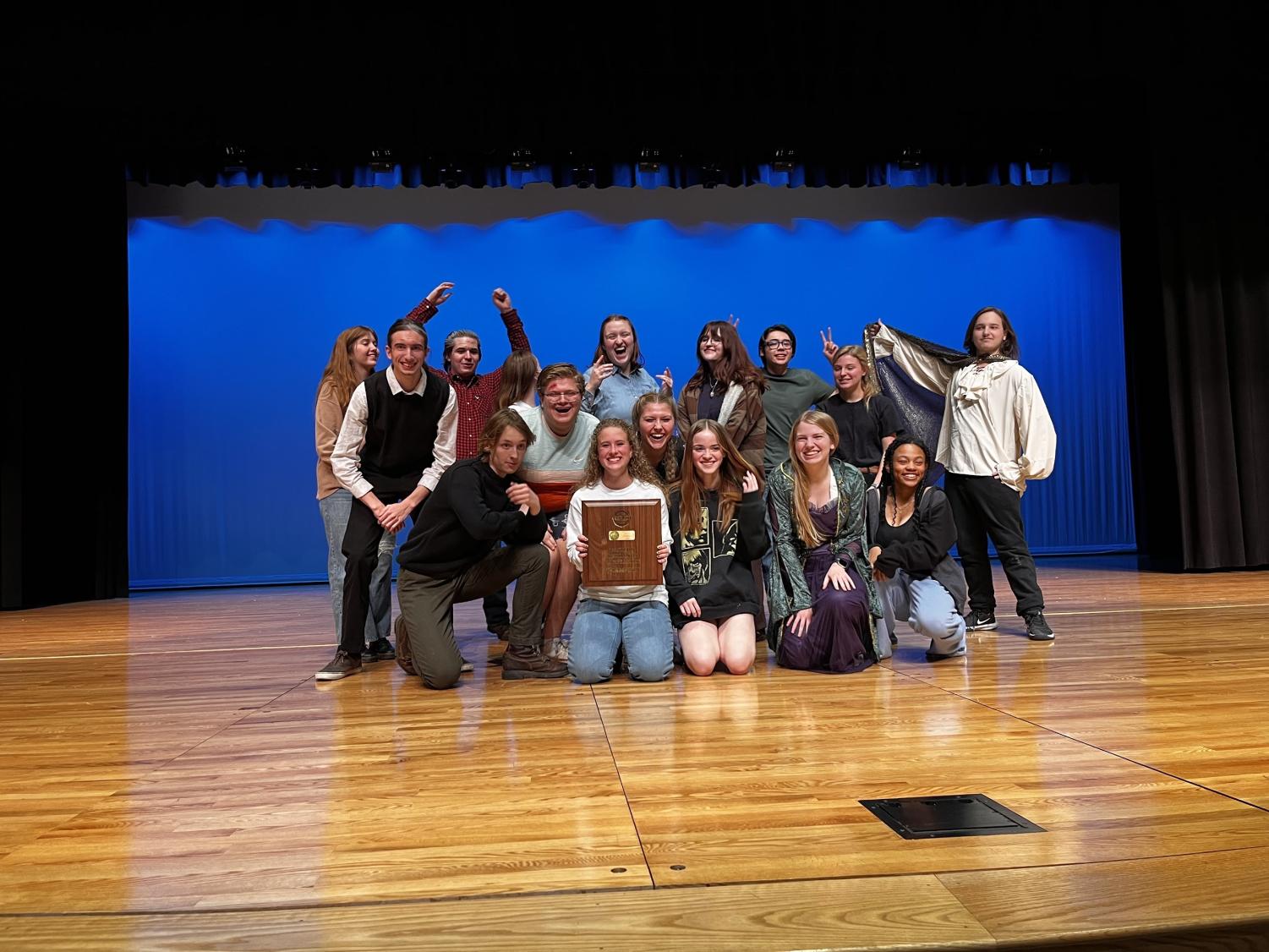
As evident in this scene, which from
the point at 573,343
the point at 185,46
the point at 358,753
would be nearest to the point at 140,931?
the point at 358,753

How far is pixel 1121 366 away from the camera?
402 inches

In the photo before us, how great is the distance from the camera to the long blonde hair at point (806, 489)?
161 inches

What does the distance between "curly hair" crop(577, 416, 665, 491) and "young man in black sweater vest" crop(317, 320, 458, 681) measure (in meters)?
0.61

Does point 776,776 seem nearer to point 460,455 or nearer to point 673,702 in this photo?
point 673,702

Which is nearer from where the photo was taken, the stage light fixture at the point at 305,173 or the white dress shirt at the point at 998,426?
the white dress shirt at the point at 998,426

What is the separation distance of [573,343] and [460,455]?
4.54m

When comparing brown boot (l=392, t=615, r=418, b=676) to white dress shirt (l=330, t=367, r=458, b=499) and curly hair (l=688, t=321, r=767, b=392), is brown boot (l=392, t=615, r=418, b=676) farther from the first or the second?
curly hair (l=688, t=321, r=767, b=392)

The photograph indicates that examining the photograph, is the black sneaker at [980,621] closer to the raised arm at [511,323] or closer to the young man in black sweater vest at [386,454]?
the raised arm at [511,323]

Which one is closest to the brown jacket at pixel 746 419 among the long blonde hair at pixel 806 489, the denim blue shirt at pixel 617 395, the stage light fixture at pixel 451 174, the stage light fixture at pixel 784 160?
the denim blue shirt at pixel 617 395

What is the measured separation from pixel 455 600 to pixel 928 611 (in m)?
1.81

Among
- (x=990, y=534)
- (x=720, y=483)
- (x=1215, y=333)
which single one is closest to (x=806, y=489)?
(x=720, y=483)

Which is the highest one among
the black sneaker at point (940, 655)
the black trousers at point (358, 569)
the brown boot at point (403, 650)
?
the black trousers at point (358, 569)

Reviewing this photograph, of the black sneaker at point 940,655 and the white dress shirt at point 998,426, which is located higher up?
the white dress shirt at point 998,426

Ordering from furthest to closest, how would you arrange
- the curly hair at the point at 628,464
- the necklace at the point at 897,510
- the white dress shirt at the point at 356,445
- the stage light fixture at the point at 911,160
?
the stage light fixture at the point at 911,160 → the necklace at the point at 897,510 → the white dress shirt at the point at 356,445 → the curly hair at the point at 628,464
